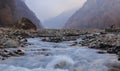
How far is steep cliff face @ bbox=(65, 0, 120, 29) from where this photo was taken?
540 feet

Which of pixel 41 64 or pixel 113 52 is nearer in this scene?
pixel 41 64

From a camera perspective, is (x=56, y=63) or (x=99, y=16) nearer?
(x=56, y=63)

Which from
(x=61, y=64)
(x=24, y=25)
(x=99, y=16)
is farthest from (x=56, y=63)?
(x=99, y=16)

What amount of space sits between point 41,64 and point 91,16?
173059 mm

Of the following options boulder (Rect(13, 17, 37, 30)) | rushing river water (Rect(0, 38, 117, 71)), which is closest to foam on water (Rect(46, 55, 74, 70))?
rushing river water (Rect(0, 38, 117, 71))

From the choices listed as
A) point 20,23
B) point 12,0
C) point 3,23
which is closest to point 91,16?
point 12,0

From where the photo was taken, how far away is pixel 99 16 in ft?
579

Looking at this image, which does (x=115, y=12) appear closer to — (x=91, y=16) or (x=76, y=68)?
(x=91, y=16)

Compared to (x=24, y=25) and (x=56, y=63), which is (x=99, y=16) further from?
(x=56, y=63)

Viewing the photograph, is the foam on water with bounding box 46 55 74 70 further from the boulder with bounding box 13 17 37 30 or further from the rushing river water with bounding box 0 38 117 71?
the boulder with bounding box 13 17 37 30

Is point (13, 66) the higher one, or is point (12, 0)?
point (12, 0)

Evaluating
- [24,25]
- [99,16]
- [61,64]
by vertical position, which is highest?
[99,16]

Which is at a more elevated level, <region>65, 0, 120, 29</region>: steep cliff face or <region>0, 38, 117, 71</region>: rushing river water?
<region>65, 0, 120, 29</region>: steep cliff face

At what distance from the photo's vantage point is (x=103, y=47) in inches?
642
